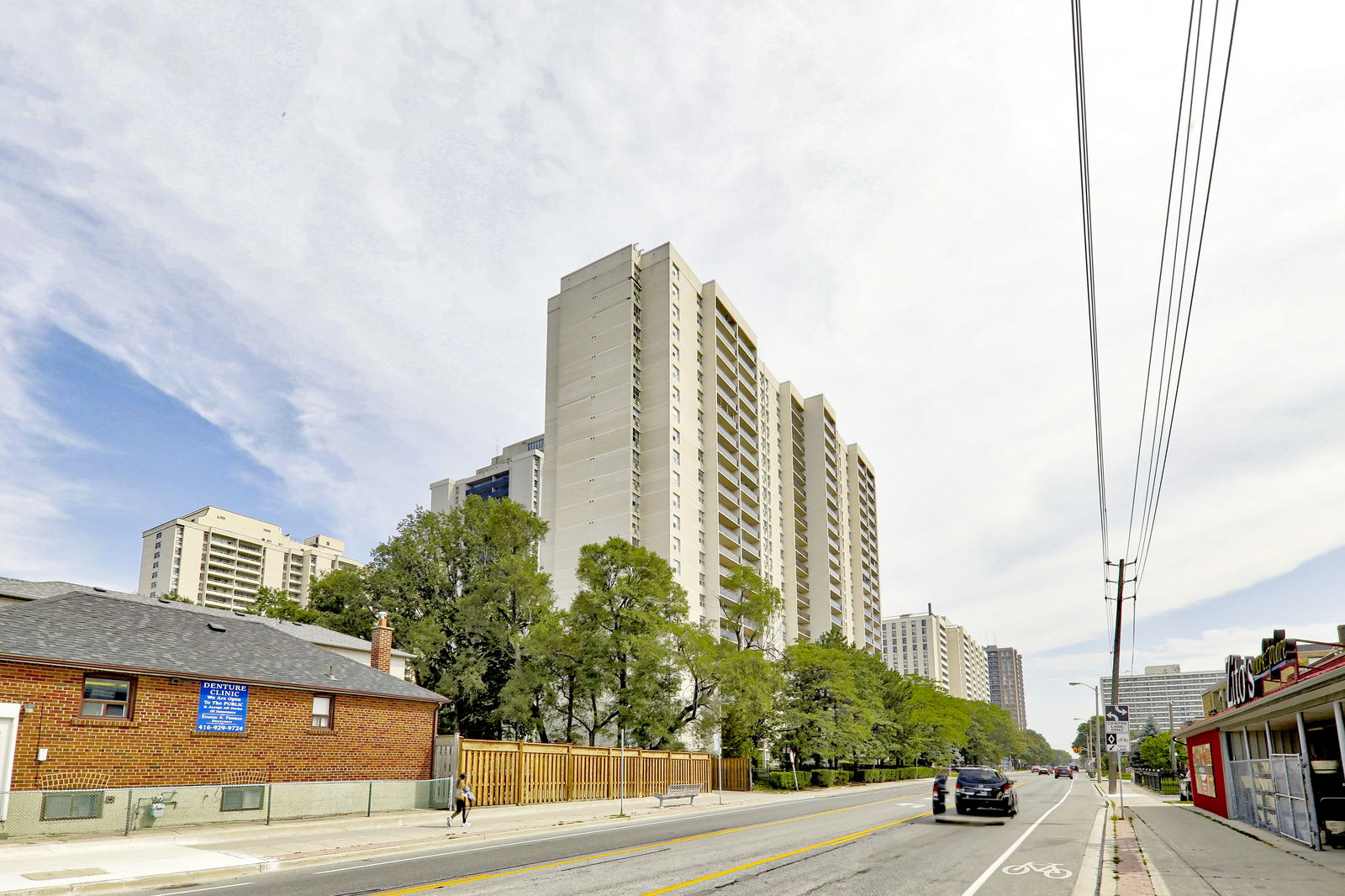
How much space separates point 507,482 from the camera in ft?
500

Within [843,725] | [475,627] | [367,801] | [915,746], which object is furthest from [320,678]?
[915,746]

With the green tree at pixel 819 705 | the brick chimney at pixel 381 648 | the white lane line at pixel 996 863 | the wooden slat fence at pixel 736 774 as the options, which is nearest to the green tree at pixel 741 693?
the wooden slat fence at pixel 736 774

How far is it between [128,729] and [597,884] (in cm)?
1531

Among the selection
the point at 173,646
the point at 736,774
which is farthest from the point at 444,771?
the point at 736,774

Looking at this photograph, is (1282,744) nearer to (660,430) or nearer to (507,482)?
(660,430)

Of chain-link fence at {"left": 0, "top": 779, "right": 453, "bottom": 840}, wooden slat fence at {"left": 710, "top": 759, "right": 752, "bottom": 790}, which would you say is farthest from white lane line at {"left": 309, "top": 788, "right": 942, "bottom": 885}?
wooden slat fence at {"left": 710, "top": 759, "right": 752, "bottom": 790}

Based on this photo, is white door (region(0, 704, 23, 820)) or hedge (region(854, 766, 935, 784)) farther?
hedge (region(854, 766, 935, 784))

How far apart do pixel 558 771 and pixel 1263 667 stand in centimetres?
2369

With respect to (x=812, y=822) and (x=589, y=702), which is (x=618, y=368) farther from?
(x=812, y=822)

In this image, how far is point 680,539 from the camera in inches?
2940

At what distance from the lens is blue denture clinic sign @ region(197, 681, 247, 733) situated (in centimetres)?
2348

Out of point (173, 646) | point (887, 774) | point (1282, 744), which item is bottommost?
point (887, 774)

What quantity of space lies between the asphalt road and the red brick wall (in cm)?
843

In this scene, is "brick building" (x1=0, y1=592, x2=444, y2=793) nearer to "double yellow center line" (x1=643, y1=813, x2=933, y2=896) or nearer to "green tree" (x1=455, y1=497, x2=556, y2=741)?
"double yellow center line" (x1=643, y1=813, x2=933, y2=896)
